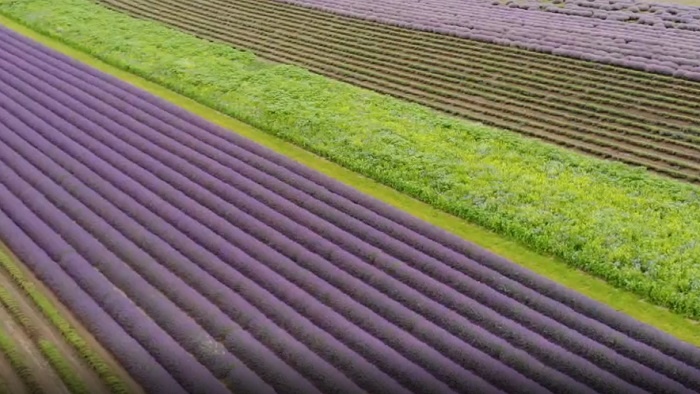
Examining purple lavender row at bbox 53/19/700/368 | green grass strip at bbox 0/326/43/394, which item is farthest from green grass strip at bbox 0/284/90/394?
purple lavender row at bbox 53/19/700/368

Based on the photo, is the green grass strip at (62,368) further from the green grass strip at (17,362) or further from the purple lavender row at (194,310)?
the purple lavender row at (194,310)

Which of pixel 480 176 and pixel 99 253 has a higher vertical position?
pixel 99 253

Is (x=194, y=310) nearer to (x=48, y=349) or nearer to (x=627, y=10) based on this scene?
(x=48, y=349)

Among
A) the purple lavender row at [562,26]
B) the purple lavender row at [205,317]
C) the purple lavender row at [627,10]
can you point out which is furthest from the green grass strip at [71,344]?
the purple lavender row at [627,10]

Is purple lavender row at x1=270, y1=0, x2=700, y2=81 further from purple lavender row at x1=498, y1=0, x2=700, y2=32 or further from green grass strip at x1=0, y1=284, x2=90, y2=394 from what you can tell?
green grass strip at x1=0, y1=284, x2=90, y2=394

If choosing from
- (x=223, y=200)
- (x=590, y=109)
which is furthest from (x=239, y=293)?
(x=590, y=109)

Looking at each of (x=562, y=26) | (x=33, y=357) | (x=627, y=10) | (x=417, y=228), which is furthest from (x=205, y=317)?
(x=627, y=10)
